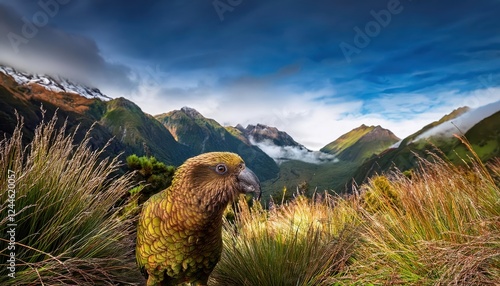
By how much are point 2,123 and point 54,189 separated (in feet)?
348

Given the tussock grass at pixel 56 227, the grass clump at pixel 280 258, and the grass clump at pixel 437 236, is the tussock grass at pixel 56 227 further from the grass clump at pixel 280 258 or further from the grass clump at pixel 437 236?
the grass clump at pixel 437 236

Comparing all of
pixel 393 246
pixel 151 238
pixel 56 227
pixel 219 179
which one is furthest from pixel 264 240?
pixel 56 227

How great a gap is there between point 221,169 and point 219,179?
0.30ft

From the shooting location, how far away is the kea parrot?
9.59 feet

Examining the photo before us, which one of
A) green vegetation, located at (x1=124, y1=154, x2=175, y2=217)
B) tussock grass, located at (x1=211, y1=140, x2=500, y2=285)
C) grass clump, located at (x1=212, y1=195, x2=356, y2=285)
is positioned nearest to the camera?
tussock grass, located at (x1=211, y1=140, x2=500, y2=285)

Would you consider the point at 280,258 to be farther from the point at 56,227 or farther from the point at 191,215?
the point at 56,227

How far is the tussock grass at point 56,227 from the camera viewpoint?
314cm

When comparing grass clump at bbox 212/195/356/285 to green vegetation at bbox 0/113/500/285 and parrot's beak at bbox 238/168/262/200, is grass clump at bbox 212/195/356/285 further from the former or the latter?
parrot's beak at bbox 238/168/262/200

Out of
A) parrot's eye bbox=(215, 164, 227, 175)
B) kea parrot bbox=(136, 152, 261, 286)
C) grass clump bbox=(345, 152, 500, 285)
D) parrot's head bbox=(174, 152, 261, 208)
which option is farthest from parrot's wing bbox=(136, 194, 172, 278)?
grass clump bbox=(345, 152, 500, 285)

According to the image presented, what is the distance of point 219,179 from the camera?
2.94m

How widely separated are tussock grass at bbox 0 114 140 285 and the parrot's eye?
5.16 feet

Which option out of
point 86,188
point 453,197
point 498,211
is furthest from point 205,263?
point 498,211

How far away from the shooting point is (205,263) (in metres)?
3.24

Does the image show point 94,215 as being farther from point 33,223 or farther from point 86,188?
point 33,223
